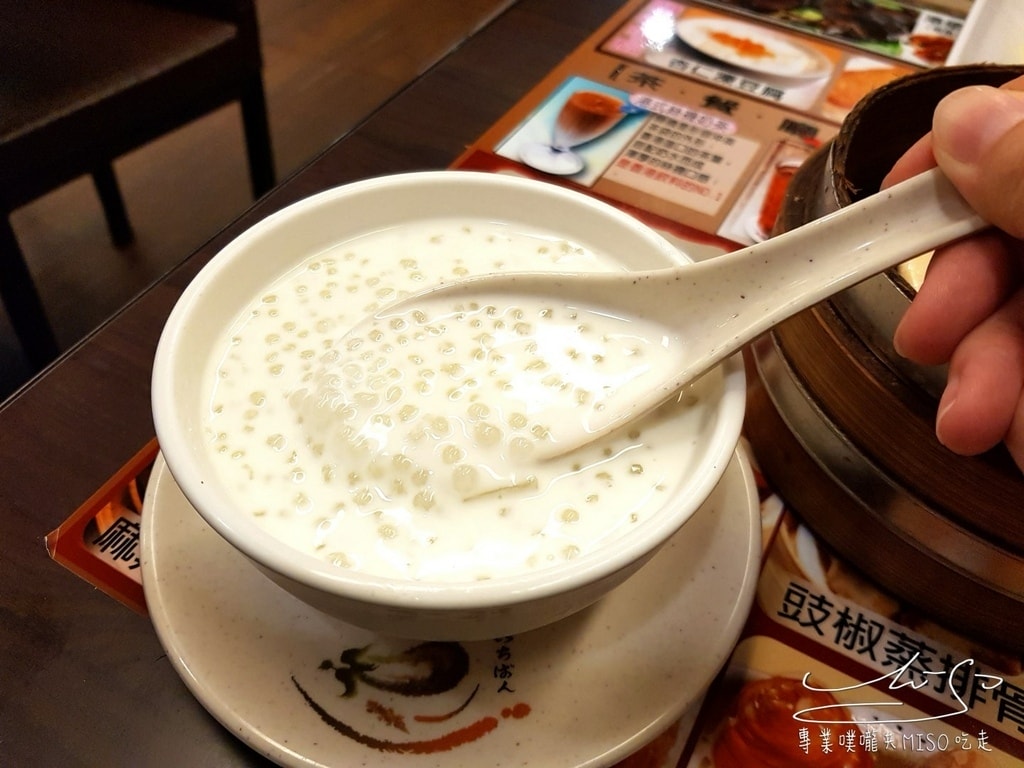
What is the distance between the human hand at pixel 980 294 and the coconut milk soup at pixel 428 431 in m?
0.19

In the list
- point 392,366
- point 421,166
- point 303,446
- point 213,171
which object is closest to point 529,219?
point 392,366

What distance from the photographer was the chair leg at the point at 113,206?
210 centimetres

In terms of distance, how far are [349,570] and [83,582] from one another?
0.39 m

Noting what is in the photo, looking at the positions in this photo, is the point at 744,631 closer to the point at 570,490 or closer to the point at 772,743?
the point at 772,743

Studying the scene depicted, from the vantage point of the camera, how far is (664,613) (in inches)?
27.5

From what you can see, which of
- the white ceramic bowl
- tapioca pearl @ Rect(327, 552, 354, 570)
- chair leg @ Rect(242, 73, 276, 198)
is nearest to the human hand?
the white ceramic bowl

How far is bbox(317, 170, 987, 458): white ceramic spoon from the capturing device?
0.64 m

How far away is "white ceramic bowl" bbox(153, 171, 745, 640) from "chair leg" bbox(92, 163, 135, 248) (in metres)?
1.54

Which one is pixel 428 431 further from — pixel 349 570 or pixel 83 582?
pixel 83 582

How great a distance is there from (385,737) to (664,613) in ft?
0.85

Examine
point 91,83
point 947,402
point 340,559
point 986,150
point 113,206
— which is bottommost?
point 113,206

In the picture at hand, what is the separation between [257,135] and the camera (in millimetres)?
2041

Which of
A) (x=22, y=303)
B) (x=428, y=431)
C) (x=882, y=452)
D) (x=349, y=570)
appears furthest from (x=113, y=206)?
(x=882, y=452)

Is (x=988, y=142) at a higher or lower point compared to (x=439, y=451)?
higher
